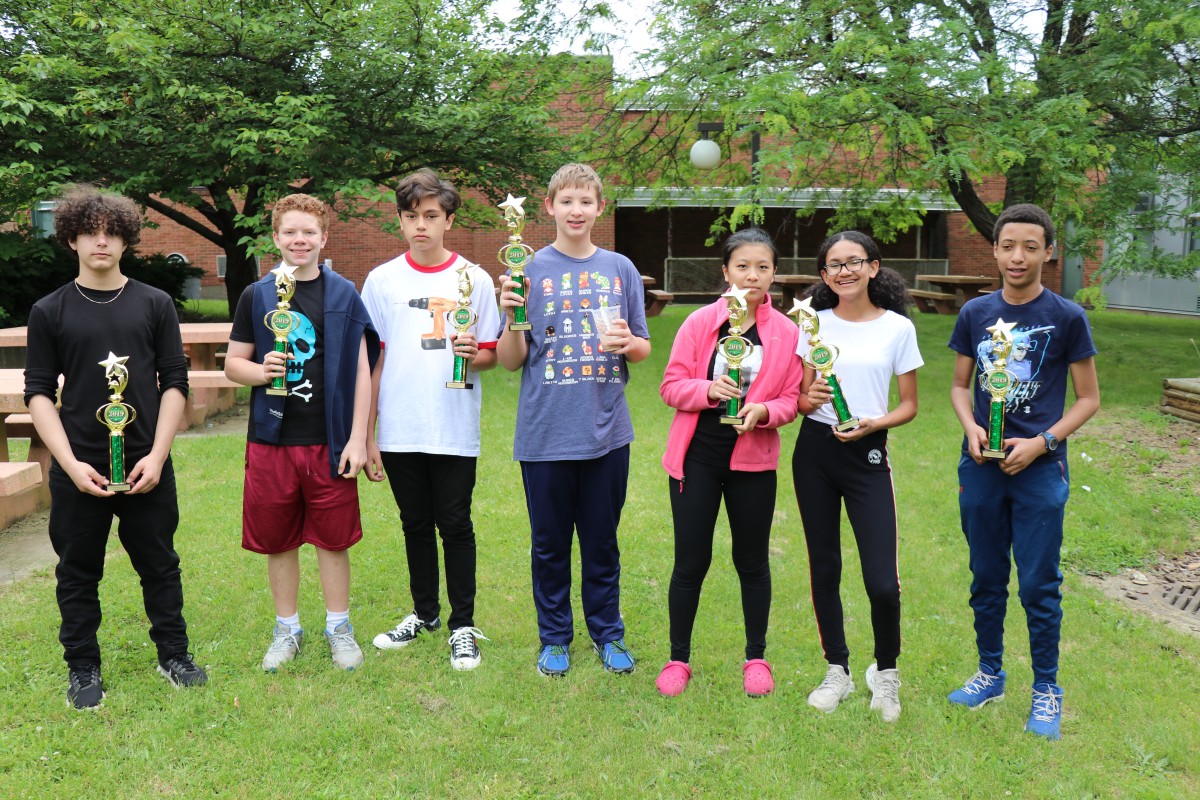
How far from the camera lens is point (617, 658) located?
3.65 metres

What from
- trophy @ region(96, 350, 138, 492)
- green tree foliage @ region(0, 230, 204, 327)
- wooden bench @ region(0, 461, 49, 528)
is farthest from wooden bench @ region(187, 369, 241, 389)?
trophy @ region(96, 350, 138, 492)

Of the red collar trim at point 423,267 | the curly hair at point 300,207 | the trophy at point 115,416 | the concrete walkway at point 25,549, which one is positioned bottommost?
the concrete walkway at point 25,549

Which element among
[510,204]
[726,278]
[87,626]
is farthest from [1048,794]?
[87,626]

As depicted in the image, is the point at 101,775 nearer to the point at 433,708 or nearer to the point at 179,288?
the point at 433,708

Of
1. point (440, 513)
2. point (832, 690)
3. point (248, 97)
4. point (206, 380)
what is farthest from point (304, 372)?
point (248, 97)

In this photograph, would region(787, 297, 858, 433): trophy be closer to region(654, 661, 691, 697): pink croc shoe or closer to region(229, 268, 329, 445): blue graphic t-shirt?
region(654, 661, 691, 697): pink croc shoe

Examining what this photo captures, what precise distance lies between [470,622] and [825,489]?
1.59m

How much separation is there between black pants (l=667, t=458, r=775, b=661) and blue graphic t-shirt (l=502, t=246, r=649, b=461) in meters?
0.38

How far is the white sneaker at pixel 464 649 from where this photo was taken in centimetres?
365

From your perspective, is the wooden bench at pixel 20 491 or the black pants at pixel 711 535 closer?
the black pants at pixel 711 535

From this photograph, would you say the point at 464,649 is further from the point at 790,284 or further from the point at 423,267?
the point at 790,284

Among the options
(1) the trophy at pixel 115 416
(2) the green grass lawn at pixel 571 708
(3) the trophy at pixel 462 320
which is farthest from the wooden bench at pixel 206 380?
(3) the trophy at pixel 462 320

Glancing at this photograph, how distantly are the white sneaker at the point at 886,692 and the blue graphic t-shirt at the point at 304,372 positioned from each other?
231 cm

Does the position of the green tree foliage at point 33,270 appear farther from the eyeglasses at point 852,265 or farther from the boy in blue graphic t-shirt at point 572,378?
the eyeglasses at point 852,265
